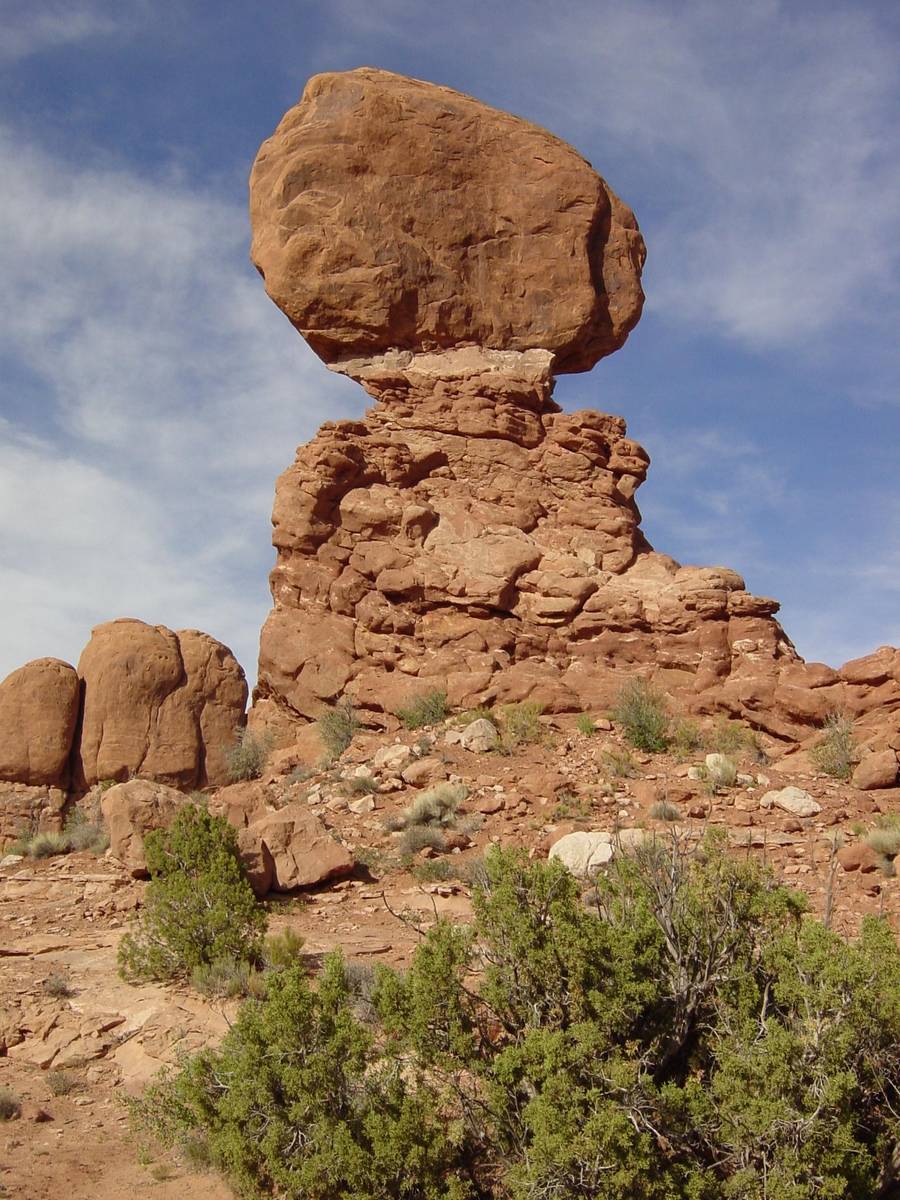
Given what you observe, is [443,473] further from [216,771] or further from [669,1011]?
[669,1011]

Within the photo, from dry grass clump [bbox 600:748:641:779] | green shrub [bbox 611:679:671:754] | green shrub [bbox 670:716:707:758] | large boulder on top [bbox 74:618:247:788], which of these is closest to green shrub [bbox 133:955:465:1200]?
dry grass clump [bbox 600:748:641:779]

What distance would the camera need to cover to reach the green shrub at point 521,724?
16.2 m

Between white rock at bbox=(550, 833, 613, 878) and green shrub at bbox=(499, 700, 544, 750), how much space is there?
333 cm

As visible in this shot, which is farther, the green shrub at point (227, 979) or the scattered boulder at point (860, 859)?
the scattered boulder at point (860, 859)

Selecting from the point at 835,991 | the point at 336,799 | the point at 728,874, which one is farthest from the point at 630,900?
the point at 336,799

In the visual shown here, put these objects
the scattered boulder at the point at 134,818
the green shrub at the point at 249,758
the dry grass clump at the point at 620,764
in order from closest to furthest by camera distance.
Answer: the scattered boulder at the point at 134,818 < the dry grass clump at the point at 620,764 < the green shrub at the point at 249,758

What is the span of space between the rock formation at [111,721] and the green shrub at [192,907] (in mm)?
6947

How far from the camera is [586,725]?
54.0ft

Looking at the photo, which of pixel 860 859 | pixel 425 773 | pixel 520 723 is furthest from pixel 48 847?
pixel 860 859

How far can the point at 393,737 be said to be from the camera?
682 inches

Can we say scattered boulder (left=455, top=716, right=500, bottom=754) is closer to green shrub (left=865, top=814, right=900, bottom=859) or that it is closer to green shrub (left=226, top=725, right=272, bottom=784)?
green shrub (left=226, top=725, right=272, bottom=784)

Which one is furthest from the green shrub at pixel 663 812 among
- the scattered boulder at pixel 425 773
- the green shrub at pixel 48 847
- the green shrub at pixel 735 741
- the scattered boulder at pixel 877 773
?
the green shrub at pixel 48 847

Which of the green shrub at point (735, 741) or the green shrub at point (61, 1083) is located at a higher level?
the green shrub at point (735, 741)

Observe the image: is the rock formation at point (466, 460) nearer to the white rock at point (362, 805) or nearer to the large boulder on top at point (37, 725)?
the white rock at point (362, 805)
